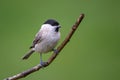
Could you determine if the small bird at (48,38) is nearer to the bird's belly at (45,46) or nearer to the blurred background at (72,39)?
the bird's belly at (45,46)

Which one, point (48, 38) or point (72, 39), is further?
point (72, 39)

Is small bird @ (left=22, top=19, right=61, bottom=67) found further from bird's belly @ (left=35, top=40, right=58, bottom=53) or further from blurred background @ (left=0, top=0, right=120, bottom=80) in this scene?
blurred background @ (left=0, top=0, right=120, bottom=80)

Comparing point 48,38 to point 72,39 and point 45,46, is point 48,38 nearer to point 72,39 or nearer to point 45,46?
point 45,46

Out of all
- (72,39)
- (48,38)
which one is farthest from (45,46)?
(72,39)

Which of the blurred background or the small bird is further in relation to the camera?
the blurred background

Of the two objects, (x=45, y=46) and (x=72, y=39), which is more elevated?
(x=45, y=46)

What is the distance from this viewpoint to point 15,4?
4.41m

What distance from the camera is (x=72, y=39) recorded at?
3977 mm

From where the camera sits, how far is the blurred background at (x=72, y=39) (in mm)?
3623

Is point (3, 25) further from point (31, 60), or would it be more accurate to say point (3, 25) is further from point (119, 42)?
point (119, 42)

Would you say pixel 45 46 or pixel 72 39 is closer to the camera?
pixel 45 46

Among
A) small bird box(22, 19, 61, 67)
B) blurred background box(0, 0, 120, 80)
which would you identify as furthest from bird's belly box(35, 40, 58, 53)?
blurred background box(0, 0, 120, 80)

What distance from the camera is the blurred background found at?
3.62 metres

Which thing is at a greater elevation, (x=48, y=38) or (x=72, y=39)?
(x=48, y=38)
